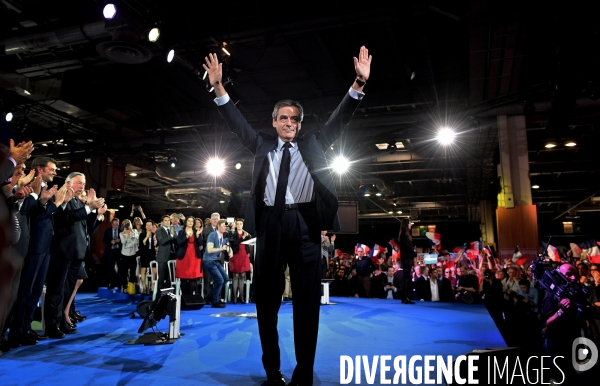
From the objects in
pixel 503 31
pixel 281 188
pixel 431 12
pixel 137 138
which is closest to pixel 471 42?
pixel 503 31

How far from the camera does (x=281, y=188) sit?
2328mm

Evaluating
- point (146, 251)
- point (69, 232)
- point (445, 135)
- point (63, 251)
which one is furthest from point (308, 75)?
point (63, 251)

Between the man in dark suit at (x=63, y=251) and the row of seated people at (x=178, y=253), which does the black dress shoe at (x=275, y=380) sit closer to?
the man in dark suit at (x=63, y=251)

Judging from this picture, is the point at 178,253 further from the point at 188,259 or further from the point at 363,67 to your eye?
the point at 363,67

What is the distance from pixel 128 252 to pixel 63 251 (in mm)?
6228

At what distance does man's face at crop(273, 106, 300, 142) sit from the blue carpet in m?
1.49

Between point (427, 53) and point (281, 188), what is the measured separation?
272 inches

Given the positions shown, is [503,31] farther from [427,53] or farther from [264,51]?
[264,51]

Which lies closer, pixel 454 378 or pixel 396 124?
pixel 454 378

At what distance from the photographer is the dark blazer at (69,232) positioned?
4.28 metres

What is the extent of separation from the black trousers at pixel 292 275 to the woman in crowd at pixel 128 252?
8.84 meters

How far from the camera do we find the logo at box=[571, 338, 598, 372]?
3.82 metres

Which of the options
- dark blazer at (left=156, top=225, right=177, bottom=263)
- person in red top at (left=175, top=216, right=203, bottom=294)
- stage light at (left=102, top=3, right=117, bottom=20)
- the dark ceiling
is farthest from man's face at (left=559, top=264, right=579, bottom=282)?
stage light at (left=102, top=3, right=117, bottom=20)

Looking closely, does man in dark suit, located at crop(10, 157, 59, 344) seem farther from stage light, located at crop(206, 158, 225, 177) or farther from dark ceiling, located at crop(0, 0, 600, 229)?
stage light, located at crop(206, 158, 225, 177)
